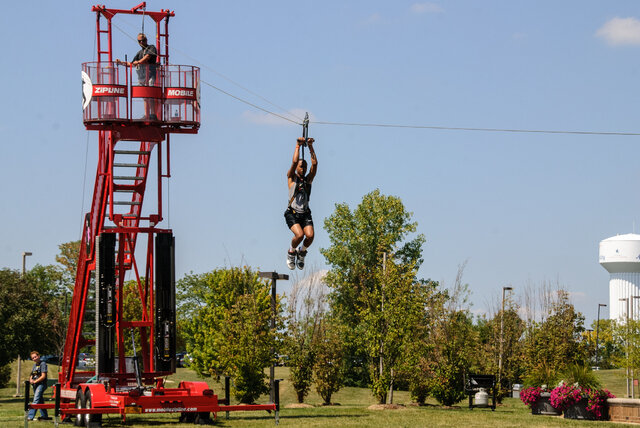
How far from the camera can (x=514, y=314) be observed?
154ft

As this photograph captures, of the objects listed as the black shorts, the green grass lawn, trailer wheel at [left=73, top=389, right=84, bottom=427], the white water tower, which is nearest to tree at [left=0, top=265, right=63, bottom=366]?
the green grass lawn

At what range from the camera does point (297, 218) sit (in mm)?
20812

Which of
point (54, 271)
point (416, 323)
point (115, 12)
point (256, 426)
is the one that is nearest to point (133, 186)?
point (115, 12)

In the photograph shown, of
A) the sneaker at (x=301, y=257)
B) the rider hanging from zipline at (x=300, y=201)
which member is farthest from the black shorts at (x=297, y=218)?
the sneaker at (x=301, y=257)

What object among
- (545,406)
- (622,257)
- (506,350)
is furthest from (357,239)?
(622,257)

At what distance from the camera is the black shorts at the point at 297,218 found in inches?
817

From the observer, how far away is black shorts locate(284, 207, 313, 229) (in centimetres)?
2075

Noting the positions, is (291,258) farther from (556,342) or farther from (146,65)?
(556,342)

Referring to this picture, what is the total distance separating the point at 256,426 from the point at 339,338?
56.0ft

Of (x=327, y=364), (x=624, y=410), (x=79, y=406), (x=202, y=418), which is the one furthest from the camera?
(x=327, y=364)

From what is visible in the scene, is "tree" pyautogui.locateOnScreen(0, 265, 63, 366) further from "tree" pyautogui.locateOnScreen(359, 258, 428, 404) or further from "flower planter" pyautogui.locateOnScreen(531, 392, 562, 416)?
"flower planter" pyautogui.locateOnScreen(531, 392, 562, 416)

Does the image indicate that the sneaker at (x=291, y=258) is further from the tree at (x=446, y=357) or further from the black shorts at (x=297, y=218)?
the tree at (x=446, y=357)

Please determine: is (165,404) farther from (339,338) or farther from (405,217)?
(405,217)

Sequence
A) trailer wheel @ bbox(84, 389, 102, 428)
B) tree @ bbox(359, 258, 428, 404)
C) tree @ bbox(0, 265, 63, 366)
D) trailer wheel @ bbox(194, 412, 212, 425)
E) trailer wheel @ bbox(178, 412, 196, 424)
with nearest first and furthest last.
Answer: trailer wheel @ bbox(84, 389, 102, 428)
trailer wheel @ bbox(194, 412, 212, 425)
trailer wheel @ bbox(178, 412, 196, 424)
tree @ bbox(359, 258, 428, 404)
tree @ bbox(0, 265, 63, 366)
